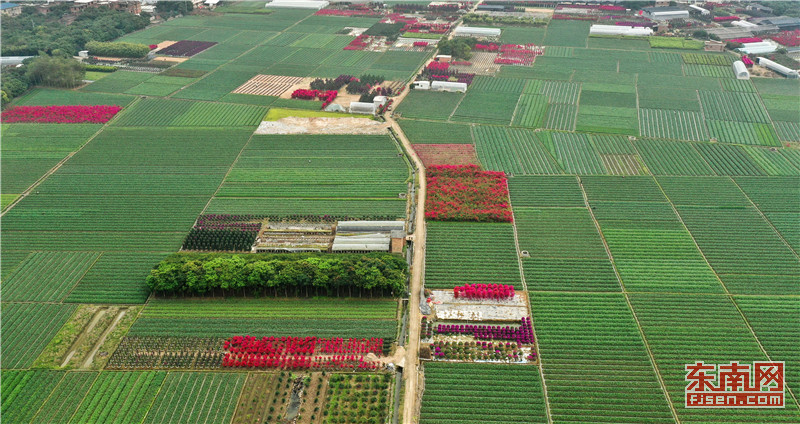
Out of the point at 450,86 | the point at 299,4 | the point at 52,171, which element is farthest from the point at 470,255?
the point at 299,4

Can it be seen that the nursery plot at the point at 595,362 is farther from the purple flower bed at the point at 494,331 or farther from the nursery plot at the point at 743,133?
the nursery plot at the point at 743,133

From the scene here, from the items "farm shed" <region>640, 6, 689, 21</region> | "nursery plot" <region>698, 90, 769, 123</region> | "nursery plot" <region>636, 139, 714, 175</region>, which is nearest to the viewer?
"nursery plot" <region>636, 139, 714, 175</region>

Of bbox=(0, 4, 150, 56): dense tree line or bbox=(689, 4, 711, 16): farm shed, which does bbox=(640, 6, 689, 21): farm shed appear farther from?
bbox=(0, 4, 150, 56): dense tree line

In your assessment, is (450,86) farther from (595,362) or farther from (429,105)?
(595,362)

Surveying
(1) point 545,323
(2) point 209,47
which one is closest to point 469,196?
(1) point 545,323

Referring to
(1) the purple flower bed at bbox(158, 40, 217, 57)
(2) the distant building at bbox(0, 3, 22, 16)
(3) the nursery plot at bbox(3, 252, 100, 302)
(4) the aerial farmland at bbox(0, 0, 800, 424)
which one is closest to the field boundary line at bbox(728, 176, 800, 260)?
(4) the aerial farmland at bbox(0, 0, 800, 424)

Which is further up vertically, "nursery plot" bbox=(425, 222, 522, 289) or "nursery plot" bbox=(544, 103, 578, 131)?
"nursery plot" bbox=(544, 103, 578, 131)

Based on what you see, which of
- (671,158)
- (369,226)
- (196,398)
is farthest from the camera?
(671,158)

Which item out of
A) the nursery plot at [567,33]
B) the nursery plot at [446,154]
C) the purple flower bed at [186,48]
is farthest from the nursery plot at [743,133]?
the purple flower bed at [186,48]
